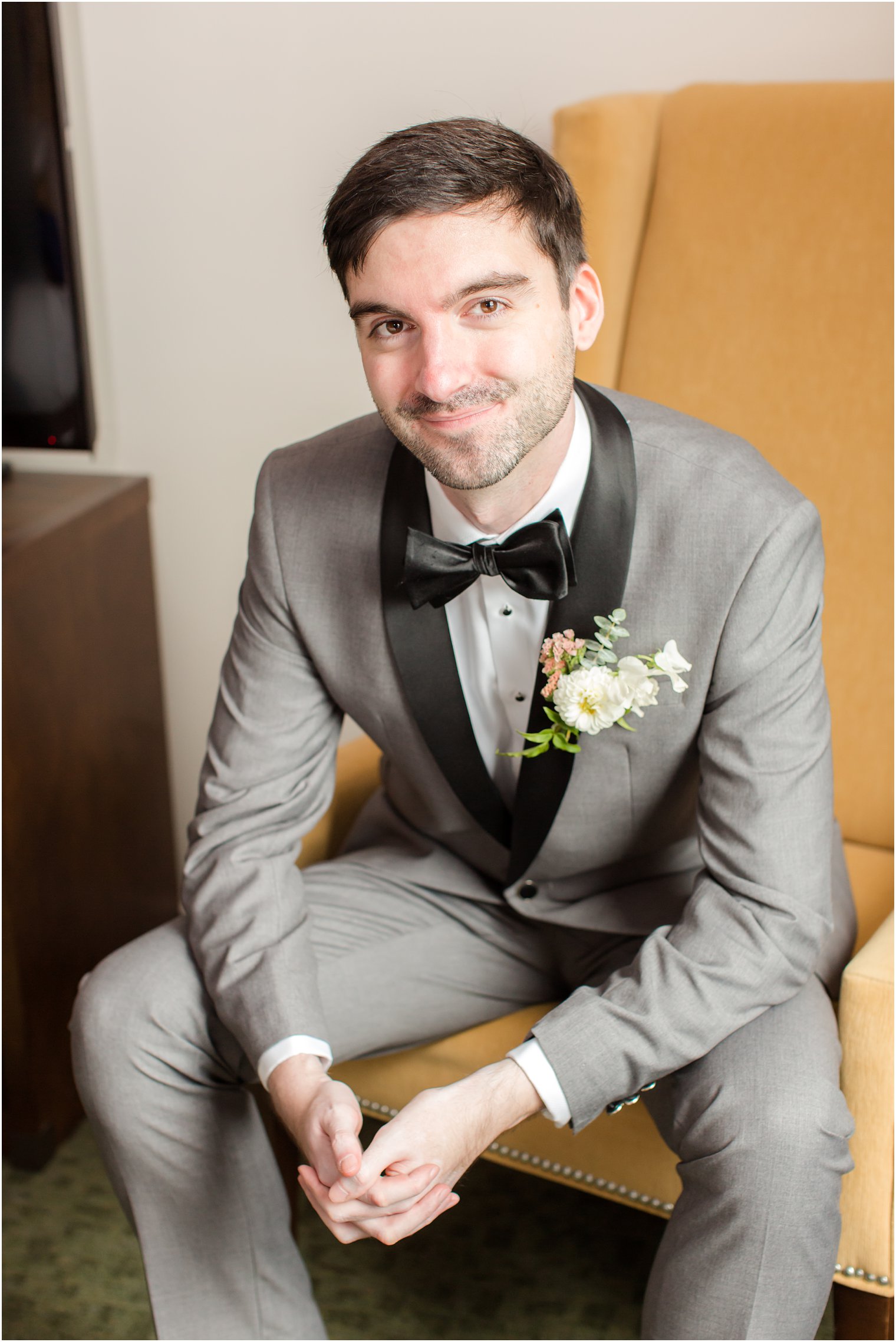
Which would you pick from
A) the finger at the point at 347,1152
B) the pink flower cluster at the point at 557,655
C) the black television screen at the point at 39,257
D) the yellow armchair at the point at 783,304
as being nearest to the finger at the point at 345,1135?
the finger at the point at 347,1152

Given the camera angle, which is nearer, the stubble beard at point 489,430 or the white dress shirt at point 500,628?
the stubble beard at point 489,430

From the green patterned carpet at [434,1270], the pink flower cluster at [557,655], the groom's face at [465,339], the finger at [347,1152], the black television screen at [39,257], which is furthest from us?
the black television screen at [39,257]

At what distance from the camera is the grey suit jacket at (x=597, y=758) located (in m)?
1.23

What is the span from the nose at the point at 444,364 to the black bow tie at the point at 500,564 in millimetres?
155

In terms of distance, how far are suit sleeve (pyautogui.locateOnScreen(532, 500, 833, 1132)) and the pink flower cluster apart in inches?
6.1

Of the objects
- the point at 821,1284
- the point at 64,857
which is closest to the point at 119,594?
the point at 64,857

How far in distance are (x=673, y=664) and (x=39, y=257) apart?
1.27 meters

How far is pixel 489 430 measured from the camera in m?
1.24

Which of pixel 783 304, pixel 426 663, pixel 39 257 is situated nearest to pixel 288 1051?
pixel 426 663

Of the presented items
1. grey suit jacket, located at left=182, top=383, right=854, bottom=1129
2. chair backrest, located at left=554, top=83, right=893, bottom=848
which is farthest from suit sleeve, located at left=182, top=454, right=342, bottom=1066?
chair backrest, located at left=554, top=83, right=893, bottom=848

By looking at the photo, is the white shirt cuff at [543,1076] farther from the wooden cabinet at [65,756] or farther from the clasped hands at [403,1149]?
the wooden cabinet at [65,756]

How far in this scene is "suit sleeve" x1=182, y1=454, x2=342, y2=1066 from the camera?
1345 mm

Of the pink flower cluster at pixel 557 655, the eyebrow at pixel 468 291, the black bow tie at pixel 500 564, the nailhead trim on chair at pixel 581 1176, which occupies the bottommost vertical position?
the nailhead trim on chair at pixel 581 1176

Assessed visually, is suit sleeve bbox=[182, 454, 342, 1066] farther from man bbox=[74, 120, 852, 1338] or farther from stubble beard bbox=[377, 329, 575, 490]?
stubble beard bbox=[377, 329, 575, 490]
